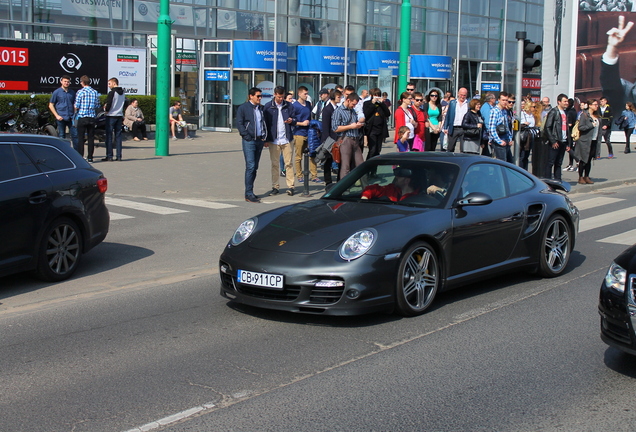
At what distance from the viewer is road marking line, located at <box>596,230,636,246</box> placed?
35.5 ft

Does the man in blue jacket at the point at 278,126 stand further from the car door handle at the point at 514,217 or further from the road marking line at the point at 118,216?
the car door handle at the point at 514,217

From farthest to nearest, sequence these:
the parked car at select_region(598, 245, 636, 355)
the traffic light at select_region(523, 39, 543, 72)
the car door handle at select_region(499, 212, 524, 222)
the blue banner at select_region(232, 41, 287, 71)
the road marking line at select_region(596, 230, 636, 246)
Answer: the blue banner at select_region(232, 41, 287, 71), the traffic light at select_region(523, 39, 543, 72), the road marking line at select_region(596, 230, 636, 246), the car door handle at select_region(499, 212, 524, 222), the parked car at select_region(598, 245, 636, 355)

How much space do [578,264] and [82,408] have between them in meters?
6.44

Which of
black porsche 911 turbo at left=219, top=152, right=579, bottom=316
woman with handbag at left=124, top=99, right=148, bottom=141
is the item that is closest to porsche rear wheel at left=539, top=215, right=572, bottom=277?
black porsche 911 turbo at left=219, top=152, right=579, bottom=316

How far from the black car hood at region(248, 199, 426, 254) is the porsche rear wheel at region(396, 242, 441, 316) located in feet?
1.18

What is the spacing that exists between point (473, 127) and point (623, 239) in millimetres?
4983

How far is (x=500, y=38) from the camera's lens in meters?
46.6

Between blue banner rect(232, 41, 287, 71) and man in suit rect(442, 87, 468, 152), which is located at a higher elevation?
blue banner rect(232, 41, 287, 71)

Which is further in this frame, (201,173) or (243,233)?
(201,173)

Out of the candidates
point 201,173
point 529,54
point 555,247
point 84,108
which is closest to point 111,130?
point 84,108

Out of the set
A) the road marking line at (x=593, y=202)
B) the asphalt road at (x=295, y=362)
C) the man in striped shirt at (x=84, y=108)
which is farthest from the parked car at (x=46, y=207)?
the man in striped shirt at (x=84, y=108)

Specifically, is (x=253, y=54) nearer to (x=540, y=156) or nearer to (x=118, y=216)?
(x=540, y=156)

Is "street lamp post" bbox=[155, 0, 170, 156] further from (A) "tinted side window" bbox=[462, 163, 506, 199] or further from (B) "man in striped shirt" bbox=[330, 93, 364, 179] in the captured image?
(A) "tinted side window" bbox=[462, 163, 506, 199]

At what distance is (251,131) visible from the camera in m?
13.9
